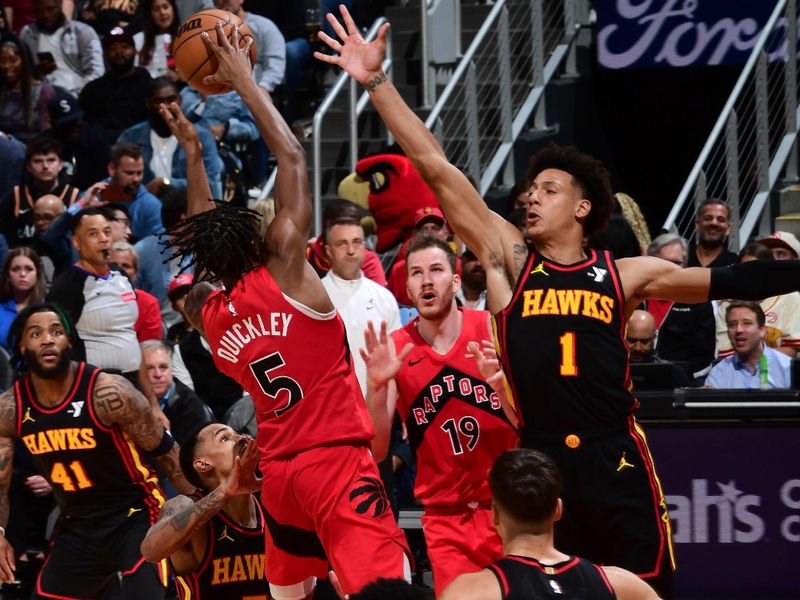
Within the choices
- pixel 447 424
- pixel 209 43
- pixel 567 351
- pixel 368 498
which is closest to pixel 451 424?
pixel 447 424

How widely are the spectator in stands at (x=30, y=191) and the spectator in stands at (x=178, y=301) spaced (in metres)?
1.32

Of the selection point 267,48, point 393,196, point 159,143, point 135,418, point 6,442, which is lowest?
point 6,442

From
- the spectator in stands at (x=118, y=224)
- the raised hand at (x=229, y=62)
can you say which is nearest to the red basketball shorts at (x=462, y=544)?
the raised hand at (x=229, y=62)

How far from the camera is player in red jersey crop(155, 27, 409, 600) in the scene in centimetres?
584

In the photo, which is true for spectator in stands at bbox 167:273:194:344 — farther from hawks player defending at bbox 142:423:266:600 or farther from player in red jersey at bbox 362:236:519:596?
player in red jersey at bbox 362:236:519:596

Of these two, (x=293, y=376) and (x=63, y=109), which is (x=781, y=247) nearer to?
(x=293, y=376)

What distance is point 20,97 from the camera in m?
12.8

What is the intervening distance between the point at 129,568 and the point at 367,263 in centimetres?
300

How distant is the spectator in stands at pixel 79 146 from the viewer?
12.2 metres

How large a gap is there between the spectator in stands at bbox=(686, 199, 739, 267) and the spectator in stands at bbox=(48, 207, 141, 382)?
397 cm

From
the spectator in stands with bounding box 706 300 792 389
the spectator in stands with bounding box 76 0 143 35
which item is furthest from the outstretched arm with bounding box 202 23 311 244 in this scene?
the spectator in stands with bounding box 76 0 143 35

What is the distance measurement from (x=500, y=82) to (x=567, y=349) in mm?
7684

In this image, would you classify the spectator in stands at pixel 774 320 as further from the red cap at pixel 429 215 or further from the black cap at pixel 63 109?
the black cap at pixel 63 109

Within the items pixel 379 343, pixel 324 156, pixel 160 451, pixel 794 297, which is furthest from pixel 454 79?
pixel 379 343
